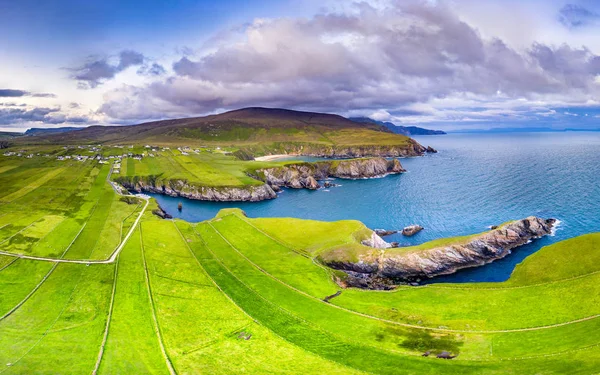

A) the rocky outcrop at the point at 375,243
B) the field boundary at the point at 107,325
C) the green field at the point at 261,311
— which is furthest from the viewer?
the rocky outcrop at the point at 375,243

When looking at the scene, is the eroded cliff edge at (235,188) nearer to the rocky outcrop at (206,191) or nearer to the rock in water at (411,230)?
the rocky outcrop at (206,191)

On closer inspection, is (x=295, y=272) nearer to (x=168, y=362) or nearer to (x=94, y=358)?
(x=168, y=362)

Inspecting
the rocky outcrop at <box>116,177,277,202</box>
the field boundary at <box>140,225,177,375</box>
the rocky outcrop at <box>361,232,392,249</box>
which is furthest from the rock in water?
the rocky outcrop at <box>116,177,277,202</box>

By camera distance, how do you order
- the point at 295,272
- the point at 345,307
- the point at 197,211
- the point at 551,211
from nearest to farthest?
the point at 345,307, the point at 295,272, the point at 551,211, the point at 197,211

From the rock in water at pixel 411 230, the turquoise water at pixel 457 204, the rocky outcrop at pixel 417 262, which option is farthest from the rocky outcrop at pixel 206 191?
the rocky outcrop at pixel 417 262

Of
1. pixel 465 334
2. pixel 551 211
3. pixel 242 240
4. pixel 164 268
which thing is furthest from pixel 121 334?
pixel 551 211

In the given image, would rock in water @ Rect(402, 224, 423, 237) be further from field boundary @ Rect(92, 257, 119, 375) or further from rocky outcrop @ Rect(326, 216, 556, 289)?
field boundary @ Rect(92, 257, 119, 375)
